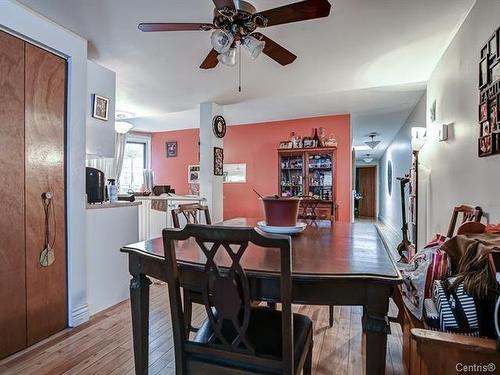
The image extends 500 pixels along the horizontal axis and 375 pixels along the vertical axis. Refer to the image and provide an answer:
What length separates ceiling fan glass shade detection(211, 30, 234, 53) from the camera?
1796mm

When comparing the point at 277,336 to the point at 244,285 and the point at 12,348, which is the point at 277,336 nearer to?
the point at 244,285

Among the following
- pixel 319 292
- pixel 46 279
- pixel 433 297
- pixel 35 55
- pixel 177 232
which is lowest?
pixel 46 279

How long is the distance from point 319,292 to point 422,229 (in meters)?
3.17

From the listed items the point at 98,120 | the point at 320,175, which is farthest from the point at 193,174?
the point at 98,120

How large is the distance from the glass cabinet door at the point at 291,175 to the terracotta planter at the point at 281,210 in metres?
3.49

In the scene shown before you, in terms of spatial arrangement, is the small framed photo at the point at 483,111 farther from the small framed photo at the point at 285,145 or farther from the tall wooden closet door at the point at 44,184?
the small framed photo at the point at 285,145

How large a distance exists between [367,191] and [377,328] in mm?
12427

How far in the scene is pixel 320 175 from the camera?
5.15 m

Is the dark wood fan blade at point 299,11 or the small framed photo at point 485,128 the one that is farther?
the small framed photo at point 485,128

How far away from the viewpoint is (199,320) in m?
2.40

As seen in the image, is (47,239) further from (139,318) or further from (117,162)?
(117,162)

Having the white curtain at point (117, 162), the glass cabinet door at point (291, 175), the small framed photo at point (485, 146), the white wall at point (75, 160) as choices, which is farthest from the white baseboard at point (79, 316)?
the glass cabinet door at point (291, 175)

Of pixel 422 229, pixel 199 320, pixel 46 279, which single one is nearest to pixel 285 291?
pixel 199 320

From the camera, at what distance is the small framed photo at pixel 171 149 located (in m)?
6.48
